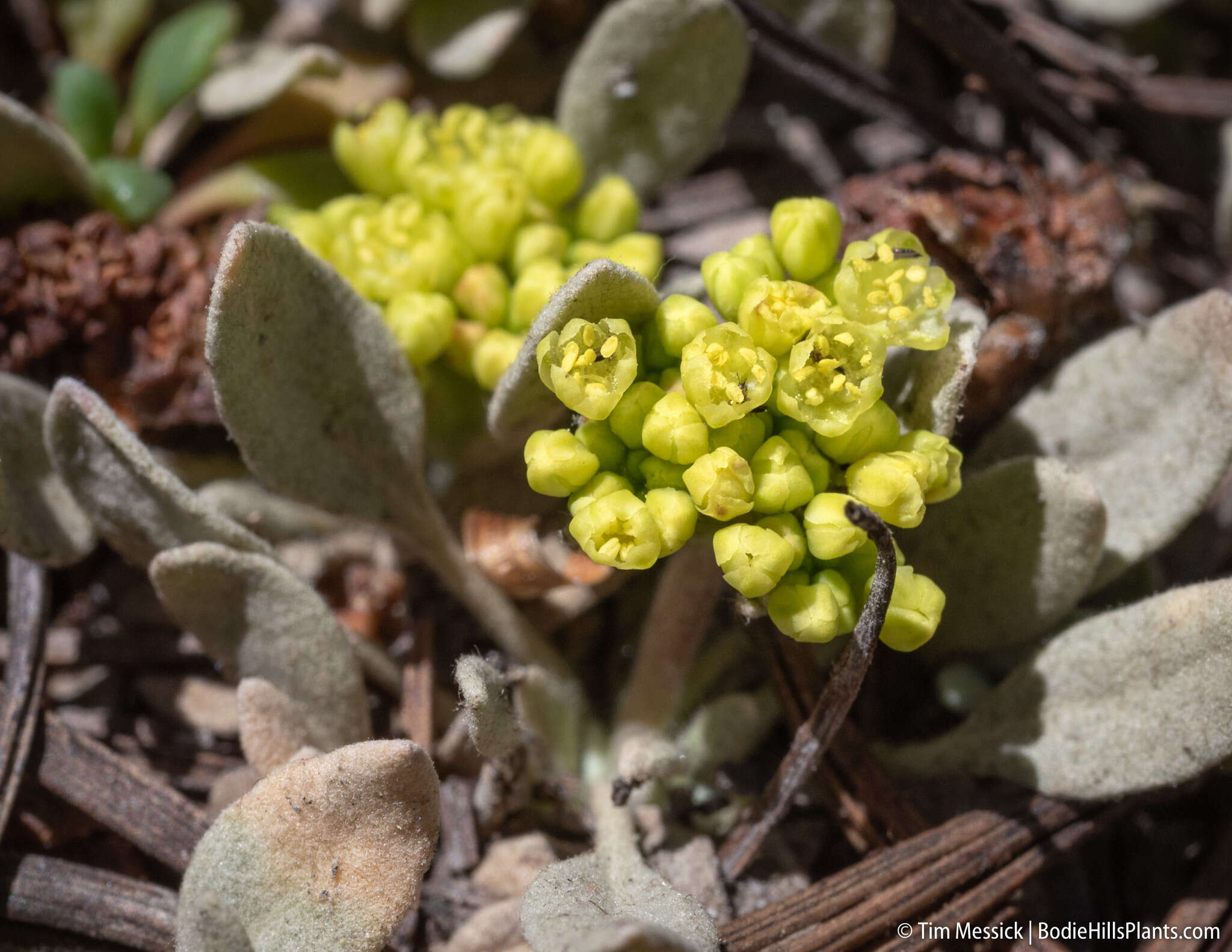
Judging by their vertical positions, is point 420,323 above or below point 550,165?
below

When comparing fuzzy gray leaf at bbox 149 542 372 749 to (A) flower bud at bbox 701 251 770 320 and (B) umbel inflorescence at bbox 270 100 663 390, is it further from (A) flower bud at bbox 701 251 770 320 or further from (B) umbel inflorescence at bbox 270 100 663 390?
(A) flower bud at bbox 701 251 770 320

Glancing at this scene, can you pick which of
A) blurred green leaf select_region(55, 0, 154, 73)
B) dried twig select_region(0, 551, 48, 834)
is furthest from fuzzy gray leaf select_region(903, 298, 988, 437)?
blurred green leaf select_region(55, 0, 154, 73)

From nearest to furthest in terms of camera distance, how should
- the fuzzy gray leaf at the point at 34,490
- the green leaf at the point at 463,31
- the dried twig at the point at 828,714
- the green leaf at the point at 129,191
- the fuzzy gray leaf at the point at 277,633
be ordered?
the dried twig at the point at 828,714 → the fuzzy gray leaf at the point at 277,633 → the fuzzy gray leaf at the point at 34,490 → the green leaf at the point at 129,191 → the green leaf at the point at 463,31

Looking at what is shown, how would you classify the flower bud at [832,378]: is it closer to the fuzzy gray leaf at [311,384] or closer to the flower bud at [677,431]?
the flower bud at [677,431]

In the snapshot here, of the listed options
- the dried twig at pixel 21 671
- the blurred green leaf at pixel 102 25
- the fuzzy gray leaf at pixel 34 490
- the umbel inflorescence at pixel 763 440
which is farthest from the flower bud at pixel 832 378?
the blurred green leaf at pixel 102 25

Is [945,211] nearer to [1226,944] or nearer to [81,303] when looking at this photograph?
[1226,944]

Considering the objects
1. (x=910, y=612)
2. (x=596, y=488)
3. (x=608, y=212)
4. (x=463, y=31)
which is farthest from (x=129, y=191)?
(x=910, y=612)

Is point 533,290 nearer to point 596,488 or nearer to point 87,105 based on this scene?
point 596,488
